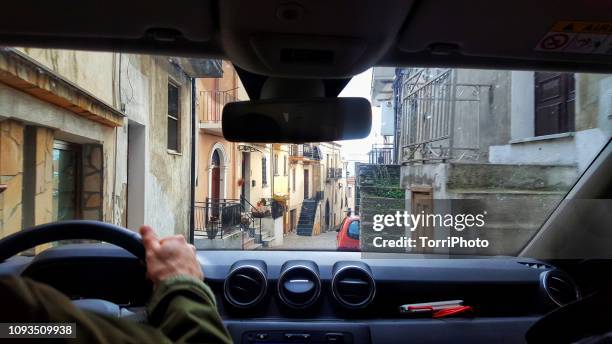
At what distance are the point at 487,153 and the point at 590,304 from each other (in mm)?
5799

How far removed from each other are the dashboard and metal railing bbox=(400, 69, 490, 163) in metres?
4.50

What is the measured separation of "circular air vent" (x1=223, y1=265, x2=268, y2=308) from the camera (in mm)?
1925

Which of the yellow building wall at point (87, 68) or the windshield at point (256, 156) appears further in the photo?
the yellow building wall at point (87, 68)

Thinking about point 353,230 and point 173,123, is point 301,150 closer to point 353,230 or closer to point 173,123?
point 353,230

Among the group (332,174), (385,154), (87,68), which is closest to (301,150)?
(87,68)

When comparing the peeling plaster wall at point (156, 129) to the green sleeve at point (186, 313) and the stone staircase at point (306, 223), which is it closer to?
the stone staircase at point (306, 223)

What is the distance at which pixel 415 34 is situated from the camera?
5.15 ft

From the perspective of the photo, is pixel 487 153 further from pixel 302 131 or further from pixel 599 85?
pixel 302 131

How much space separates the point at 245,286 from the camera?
195cm

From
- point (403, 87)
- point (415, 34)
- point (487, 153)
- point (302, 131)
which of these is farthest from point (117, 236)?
point (403, 87)

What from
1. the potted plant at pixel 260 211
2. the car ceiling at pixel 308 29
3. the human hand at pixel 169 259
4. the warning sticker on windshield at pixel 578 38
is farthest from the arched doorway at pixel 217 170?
the human hand at pixel 169 259

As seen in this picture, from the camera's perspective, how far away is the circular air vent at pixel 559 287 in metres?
2.00

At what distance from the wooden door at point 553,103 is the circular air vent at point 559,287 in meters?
2.76

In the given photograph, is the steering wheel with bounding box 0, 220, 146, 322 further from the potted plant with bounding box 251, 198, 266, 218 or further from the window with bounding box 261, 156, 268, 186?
the window with bounding box 261, 156, 268, 186
